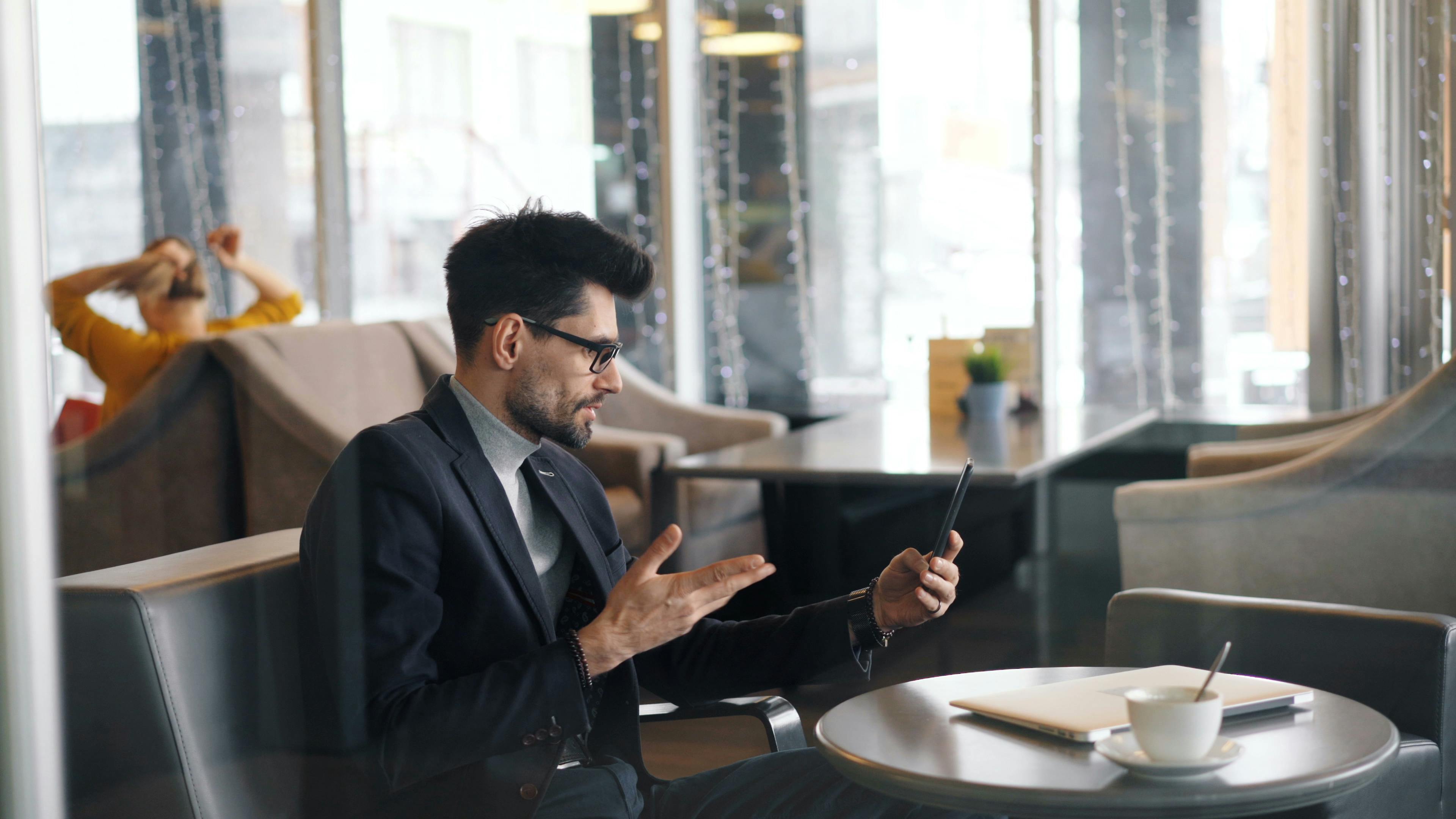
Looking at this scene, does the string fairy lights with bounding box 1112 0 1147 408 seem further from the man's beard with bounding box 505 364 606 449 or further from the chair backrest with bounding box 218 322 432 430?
the man's beard with bounding box 505 364 606 449

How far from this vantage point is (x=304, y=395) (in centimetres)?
183

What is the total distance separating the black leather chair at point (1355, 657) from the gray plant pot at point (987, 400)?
1.57 meters

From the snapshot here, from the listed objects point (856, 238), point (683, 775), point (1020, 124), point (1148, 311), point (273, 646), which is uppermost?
point (1020, 124)

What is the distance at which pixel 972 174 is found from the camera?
3693 millimetres

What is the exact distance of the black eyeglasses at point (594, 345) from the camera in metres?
1.39

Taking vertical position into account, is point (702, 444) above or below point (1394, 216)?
below

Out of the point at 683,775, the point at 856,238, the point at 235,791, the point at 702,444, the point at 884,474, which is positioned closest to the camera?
the point at 235,791

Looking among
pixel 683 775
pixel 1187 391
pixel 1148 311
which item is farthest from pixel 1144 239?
pixel 683 775

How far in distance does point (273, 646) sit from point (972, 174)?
2824mm

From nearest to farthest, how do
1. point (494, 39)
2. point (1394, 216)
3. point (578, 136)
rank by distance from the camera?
point (1394, 216), point (494, 39), point (578, 136)

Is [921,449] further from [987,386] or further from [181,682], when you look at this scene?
[181,682]

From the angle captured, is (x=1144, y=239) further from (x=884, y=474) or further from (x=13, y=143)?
(x=13, y=143)

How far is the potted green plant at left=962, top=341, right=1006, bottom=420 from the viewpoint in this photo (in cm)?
326

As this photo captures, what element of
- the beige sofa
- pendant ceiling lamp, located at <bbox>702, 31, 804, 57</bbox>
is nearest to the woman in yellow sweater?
the beige sofa
